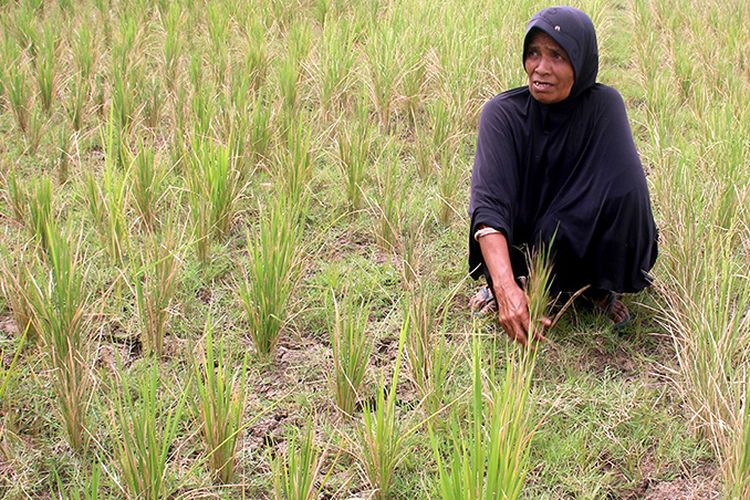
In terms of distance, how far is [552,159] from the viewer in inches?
100

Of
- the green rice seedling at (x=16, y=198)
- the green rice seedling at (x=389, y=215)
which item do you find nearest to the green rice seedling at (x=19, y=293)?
the green rice seedling at (x=16, y=198)

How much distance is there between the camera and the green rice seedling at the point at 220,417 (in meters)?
1.80

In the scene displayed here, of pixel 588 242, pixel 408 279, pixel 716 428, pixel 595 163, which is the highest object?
pixel 595 163

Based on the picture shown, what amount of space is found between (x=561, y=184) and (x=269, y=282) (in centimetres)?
102

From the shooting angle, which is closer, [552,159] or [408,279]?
[552,159]

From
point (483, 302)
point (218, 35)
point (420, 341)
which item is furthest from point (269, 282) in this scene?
point (218, 35)

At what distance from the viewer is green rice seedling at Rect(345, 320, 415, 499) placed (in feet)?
5.93

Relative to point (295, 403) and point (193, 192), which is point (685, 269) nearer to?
point (295, 403)

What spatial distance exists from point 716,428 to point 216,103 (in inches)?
106

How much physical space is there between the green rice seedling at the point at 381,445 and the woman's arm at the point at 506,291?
0.52 m

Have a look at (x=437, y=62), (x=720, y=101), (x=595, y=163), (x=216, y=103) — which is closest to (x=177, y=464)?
(x=595, y=163)

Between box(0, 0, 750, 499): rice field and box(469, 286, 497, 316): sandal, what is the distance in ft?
0.16

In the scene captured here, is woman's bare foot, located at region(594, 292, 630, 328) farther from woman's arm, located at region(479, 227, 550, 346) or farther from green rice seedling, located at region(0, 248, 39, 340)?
green rice seedling, located at region(0, 248, 39, 340)

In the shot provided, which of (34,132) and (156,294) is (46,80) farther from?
(156,294)
